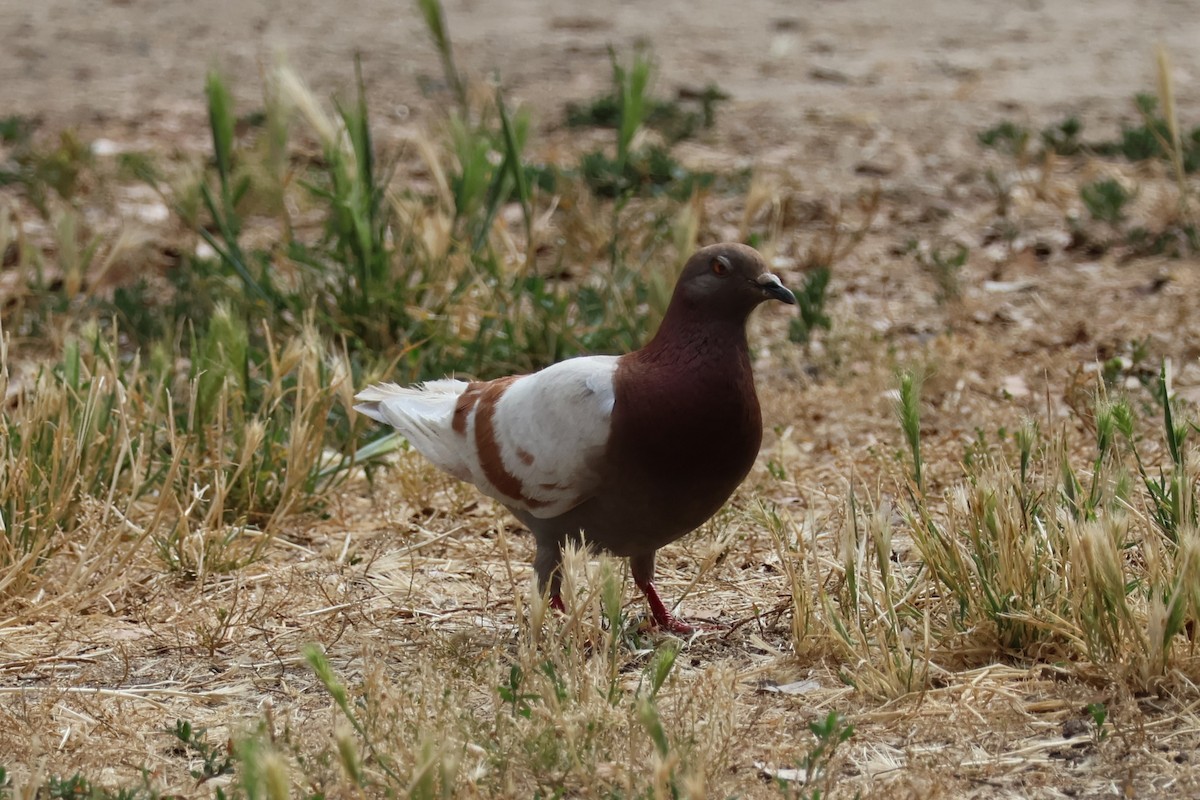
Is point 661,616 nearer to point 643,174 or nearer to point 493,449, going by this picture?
point 493,449

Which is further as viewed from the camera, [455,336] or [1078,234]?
[1078,234]

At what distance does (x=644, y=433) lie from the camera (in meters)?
3.05

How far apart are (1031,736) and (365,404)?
2006mm

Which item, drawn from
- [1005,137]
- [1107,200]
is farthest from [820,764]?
[1005,137]

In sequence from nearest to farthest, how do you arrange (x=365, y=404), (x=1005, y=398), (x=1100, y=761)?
(x=1100, y=761) < (x=365, y=404) < (x=1005, y=398)

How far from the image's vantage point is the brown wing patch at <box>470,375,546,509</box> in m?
3.27

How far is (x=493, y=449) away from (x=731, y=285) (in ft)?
2.12

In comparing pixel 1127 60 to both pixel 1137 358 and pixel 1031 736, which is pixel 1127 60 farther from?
pixel 1031 736

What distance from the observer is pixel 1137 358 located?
4668mm

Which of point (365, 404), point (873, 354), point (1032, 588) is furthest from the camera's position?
point (873, 354)

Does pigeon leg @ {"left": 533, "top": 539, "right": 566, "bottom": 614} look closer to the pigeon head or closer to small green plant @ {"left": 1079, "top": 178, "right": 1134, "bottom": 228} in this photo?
the pigeon head

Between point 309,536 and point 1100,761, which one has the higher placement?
point 1100,761

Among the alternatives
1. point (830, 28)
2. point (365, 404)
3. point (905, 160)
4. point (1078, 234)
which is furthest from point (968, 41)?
point (365, 404)

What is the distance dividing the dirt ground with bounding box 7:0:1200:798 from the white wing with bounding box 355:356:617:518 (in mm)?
331
